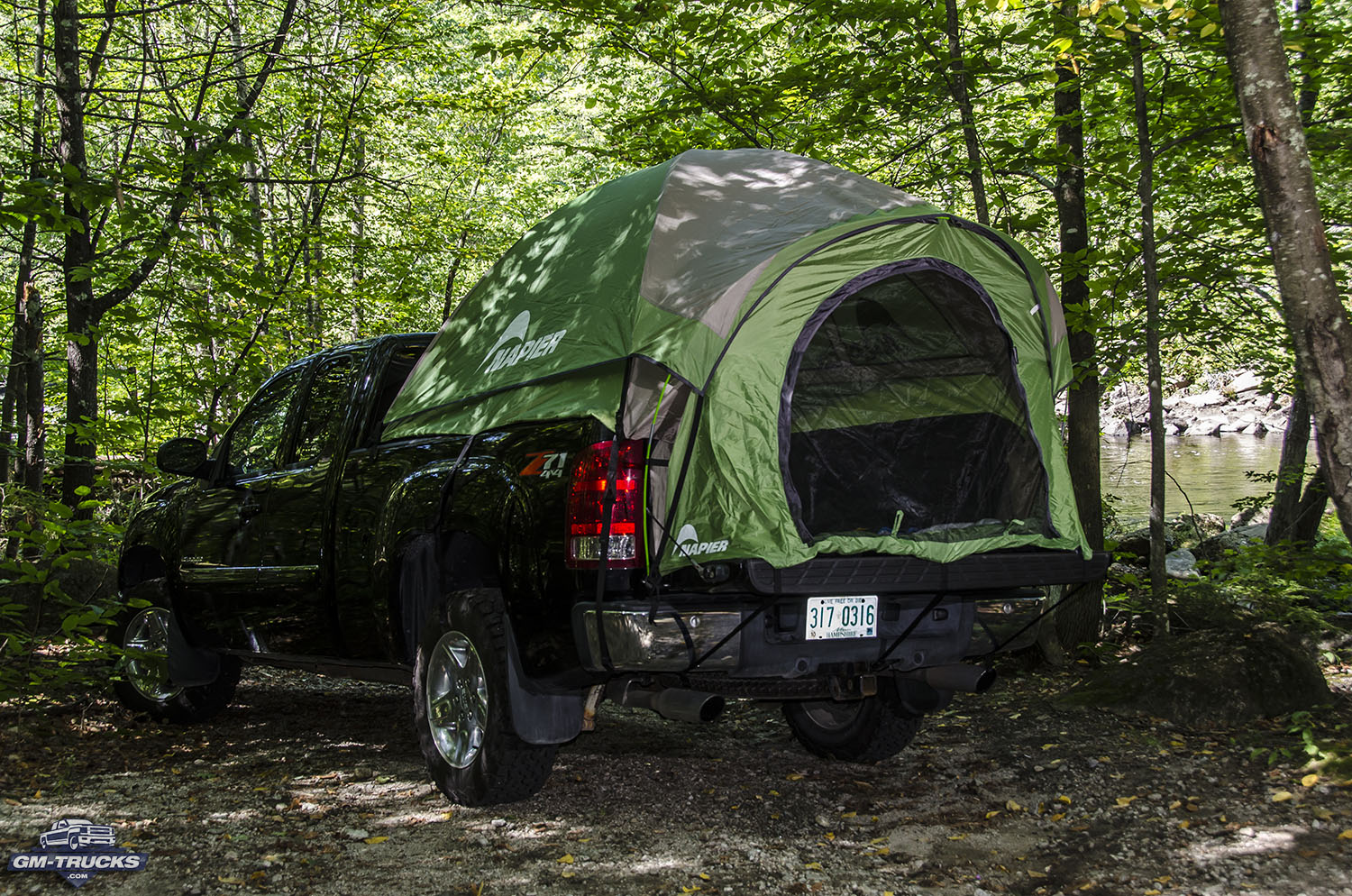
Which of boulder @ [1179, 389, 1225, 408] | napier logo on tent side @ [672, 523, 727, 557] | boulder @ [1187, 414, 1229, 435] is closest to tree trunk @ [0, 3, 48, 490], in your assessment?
napier logo on tent side @ [672, 523, 727, 557]

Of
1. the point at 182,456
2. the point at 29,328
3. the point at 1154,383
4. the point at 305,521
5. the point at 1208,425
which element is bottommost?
the point at 305,521

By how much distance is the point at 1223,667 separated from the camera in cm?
539

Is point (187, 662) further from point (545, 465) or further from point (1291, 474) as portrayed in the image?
point (1291, 474)

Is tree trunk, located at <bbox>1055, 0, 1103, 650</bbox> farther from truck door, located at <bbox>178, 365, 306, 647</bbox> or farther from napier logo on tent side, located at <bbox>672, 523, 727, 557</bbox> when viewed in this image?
truck door, located at <bbox>178, 365, 306, 647</bbox>

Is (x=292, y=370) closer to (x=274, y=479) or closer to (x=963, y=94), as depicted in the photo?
(x=274, y=479)

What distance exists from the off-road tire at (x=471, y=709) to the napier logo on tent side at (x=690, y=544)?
836 mm

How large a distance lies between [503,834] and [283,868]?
763mm

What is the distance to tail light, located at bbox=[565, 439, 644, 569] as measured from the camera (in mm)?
3439

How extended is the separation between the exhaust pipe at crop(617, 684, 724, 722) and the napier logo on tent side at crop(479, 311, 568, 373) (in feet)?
→ 4.46

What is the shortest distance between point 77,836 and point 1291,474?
9311mm

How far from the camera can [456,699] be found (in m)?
4.06

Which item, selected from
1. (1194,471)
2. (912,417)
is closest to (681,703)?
(912,417)

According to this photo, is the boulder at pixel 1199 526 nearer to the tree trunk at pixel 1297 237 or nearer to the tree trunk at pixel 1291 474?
the tree trunk at pixel 1291 474

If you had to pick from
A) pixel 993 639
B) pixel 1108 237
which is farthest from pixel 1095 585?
pixel 993 639
